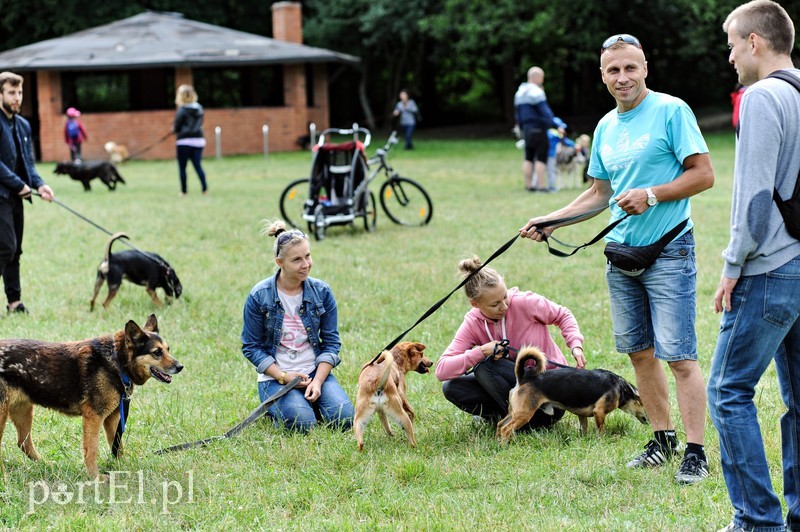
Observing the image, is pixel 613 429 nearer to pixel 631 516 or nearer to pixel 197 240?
pixel 631 516

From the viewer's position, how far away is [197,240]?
41.7 feet

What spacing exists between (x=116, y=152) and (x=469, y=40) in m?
12.2

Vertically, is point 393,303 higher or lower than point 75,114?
lower

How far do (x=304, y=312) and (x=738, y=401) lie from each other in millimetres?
2682

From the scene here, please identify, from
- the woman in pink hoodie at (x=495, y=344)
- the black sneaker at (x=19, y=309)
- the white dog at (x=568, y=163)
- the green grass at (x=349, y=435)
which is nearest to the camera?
the green grass at (x=349, y=435)

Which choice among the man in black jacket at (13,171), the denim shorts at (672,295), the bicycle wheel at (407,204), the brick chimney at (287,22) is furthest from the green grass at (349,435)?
the brick chimney at (287,22)

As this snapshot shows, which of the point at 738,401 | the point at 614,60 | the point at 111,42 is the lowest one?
the point at 738,401

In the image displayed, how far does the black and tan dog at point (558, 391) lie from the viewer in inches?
194

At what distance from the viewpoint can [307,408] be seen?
5.41 m

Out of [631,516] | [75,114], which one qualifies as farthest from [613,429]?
[75,114]

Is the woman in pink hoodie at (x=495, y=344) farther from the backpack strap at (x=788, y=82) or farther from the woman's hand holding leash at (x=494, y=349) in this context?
the backpack strap at (x=788, y=82)

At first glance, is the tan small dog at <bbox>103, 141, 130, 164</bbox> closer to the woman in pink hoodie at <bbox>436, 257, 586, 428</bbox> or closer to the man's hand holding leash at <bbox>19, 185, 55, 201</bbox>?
the man's hand holding leash at <bbox>19, 185, 55, 201</bbox>

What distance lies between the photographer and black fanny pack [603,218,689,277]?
4.30 meters

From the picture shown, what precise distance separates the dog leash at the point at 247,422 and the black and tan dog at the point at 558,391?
1245 millimetres
